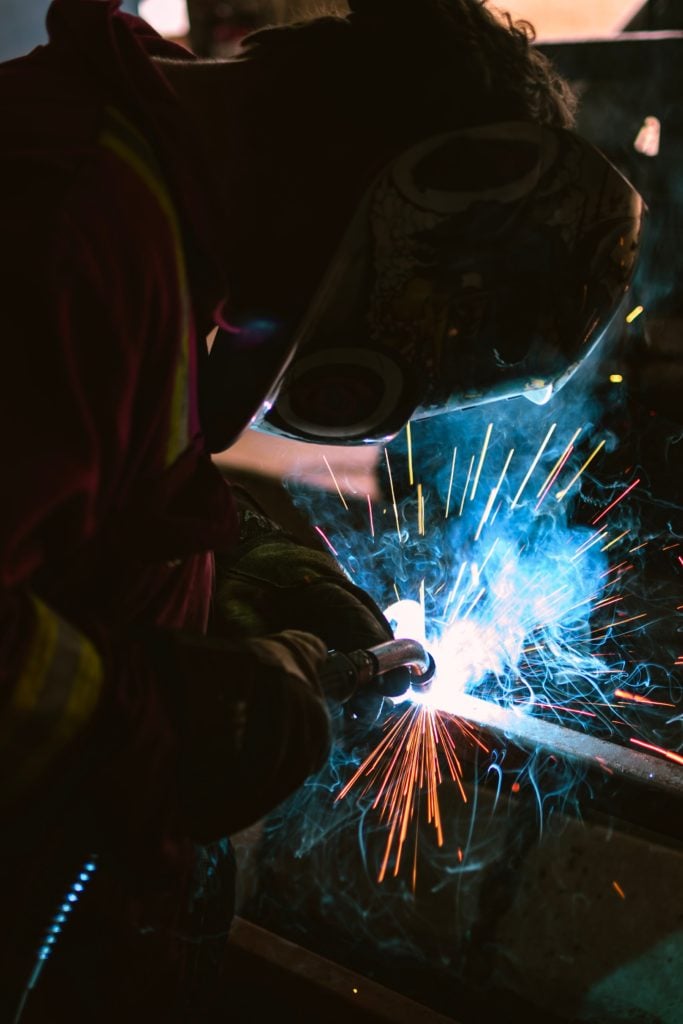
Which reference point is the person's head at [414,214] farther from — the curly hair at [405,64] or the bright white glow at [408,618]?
the bright white glow at [408,618]

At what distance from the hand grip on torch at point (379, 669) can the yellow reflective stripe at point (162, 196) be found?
0.54 metres

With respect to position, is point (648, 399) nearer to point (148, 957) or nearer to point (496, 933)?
point (496, 933)

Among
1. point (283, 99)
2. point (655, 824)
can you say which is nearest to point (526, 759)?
point (655, 824)

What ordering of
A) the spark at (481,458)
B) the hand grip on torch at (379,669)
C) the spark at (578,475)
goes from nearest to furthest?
the hand grip on torch at (379,669), the spark at (578,475), the spark at (481,458)

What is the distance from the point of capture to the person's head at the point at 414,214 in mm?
1186

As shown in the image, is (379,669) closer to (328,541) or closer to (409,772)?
(409,772)

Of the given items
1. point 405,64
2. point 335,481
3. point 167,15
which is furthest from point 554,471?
point 167,15

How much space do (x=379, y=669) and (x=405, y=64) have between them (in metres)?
1.09

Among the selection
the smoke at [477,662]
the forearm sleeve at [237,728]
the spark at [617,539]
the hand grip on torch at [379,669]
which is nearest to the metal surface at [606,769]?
the smoke at [477,662]

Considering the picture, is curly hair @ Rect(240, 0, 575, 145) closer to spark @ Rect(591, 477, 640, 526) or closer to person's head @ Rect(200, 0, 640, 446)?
person's head @ Rect(200, 0, 640, 446)

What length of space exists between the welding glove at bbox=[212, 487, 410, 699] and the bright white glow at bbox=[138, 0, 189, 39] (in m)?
7.04

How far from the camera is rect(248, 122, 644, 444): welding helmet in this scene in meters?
1.29

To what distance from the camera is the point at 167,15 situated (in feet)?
23.9

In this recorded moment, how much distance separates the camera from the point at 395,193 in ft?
4.15
